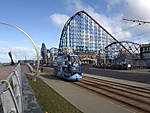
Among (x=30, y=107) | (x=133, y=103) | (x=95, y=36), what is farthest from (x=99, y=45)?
(x=30, y=107)

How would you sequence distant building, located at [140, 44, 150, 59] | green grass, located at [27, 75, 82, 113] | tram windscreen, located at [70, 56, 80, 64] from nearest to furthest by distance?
green grass, located at [27, 75, 82, 113] → tram windscreen, located at [70, 56, 80, 64] → distant building, located at [140, 44, 150, 59]

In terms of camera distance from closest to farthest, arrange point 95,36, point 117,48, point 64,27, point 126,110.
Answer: point 126,110, point 64,27, point 95,36, point 117,48

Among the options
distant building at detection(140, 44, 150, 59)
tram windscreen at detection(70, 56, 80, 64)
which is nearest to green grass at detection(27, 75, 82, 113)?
tram windscreen at detection(70, 56, 80, 64)

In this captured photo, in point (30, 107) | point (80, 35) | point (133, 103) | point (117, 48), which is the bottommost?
point (133, 103)

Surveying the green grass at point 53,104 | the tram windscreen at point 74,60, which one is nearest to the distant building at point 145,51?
the tram windscreen at point 74,60

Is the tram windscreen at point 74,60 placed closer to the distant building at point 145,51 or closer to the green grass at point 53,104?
the green grass at point 53,104

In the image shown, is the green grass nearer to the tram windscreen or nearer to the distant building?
the tram windscreen

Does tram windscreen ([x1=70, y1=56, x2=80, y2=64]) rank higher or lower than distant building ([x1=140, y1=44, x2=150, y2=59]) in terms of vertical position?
lower

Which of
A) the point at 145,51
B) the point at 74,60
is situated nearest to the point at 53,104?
the point at 74,60

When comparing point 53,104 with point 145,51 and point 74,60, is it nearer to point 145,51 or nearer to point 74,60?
point 74,60

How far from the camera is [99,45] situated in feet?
222

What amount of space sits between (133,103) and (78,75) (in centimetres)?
1006

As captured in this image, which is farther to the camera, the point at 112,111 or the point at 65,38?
the point at 65,38

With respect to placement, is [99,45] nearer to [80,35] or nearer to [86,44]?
[86,44]
